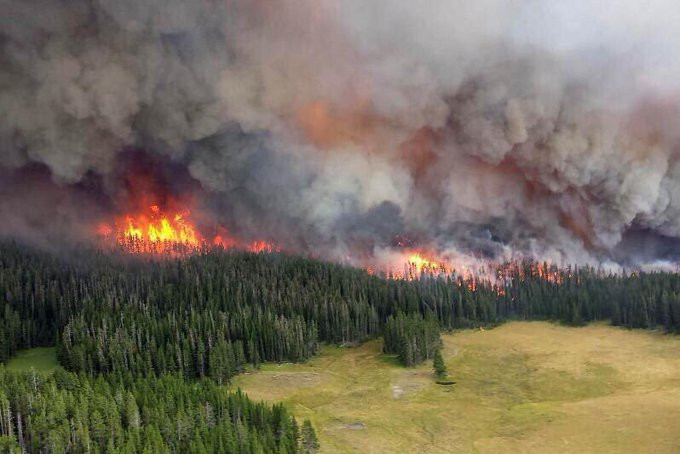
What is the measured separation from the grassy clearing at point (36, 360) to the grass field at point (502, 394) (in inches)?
2040

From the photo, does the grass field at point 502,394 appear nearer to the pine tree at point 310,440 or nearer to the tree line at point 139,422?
the pine tree at point 310,440

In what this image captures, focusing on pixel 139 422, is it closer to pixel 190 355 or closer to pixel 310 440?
pixel 310 440

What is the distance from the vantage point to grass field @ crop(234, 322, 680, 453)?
10669cm

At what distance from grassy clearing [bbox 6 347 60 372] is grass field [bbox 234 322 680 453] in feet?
170

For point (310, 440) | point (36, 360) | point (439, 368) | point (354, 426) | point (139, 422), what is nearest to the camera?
point (139, 422)

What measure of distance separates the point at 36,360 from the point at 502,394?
375 feet

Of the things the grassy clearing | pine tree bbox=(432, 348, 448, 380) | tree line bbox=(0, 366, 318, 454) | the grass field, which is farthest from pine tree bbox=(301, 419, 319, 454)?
the grassy clearing

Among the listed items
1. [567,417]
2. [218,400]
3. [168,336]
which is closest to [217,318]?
[168,336]

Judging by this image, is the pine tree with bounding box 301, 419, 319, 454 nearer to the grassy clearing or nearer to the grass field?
the grass field

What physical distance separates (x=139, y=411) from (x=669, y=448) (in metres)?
77.0

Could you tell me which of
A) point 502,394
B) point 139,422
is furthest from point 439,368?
point 139,422

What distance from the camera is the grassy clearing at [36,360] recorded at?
548ft

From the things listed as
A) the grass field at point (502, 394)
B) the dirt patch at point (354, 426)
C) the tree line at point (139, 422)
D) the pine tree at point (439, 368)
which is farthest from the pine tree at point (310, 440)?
the pine tree at point (439, 368)

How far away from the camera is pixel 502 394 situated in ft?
432
